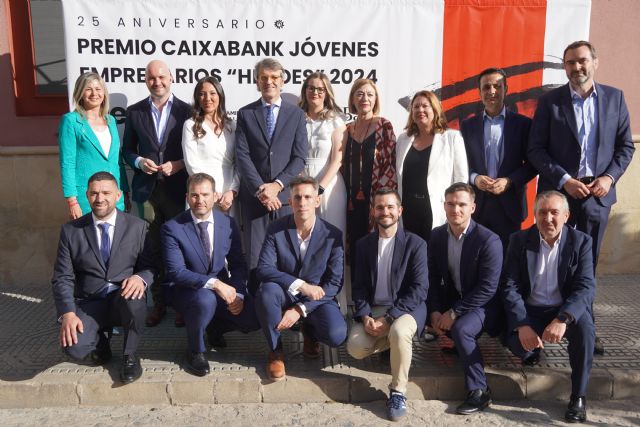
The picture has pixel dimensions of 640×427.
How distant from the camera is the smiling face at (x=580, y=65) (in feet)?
12.5

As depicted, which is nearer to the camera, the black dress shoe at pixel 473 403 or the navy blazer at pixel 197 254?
the black dress shoe at pixel 473 403

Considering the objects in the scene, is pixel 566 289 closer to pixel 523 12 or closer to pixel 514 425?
pixel 514 425

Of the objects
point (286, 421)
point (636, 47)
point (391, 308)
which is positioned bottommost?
point (286, 421)

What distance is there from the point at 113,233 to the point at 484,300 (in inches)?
97.5

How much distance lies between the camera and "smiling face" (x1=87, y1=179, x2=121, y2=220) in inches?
147

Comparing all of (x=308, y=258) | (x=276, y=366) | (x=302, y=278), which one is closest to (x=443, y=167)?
(x=308, y=258)

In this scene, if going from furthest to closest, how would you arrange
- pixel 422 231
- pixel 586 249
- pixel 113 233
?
1. pixel 422 231
2. pixel 113 233
3. pixel 586 249

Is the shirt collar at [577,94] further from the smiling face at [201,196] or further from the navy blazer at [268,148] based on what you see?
the smiling face at [201,196]

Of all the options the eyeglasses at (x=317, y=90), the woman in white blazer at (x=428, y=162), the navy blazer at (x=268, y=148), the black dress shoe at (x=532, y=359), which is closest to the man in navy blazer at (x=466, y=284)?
the black dress shoe at (x=532, y=359)

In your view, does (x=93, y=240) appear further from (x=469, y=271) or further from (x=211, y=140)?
(x=469, y=271)

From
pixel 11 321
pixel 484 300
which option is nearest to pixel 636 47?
Answer: pixel 484 300

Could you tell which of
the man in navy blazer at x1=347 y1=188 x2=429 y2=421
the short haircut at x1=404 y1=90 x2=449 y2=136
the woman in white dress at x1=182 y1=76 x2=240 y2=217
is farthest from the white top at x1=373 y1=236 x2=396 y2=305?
the woman in white dress at x1=182 y1=76 x2=240 y2=217

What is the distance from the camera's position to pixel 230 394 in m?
3.58

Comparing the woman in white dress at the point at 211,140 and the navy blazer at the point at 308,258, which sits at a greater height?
the woman in white dress at the point at 211,140
